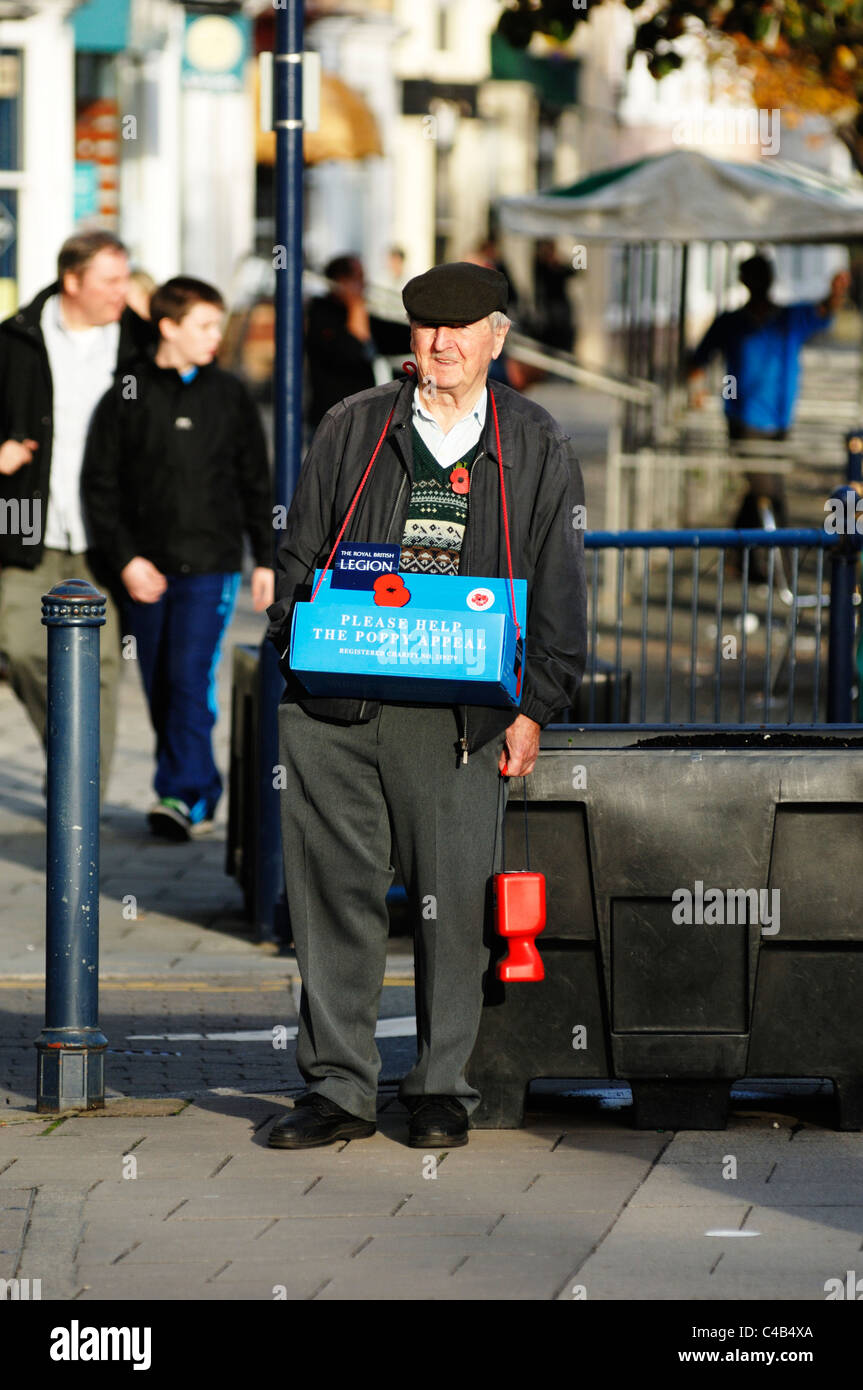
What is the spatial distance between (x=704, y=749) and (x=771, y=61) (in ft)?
58.3

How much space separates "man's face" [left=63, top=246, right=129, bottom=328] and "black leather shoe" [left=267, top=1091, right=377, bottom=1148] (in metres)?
3.90

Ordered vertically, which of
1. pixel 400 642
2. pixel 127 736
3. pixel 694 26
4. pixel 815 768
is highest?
pixel 694 26

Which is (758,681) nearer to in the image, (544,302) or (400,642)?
(400,642)

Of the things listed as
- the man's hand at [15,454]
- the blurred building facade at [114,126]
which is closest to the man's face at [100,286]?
the man's hand at [15,454]

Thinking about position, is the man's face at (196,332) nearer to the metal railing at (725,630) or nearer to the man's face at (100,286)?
the man's face at (100,286)

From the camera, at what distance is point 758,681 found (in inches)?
439

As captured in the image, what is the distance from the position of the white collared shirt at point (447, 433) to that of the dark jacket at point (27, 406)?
356 cm

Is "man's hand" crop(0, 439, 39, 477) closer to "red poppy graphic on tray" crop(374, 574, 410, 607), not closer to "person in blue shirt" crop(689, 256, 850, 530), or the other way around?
"red poppy graphic on tray" crop(374, 574, 410, 607)

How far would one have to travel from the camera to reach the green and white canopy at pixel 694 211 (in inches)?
613

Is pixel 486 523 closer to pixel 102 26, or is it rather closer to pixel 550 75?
pixel 102 26

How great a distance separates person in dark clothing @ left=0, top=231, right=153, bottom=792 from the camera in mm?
8312

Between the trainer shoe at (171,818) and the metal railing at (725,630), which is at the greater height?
the metal railing at (725,630)

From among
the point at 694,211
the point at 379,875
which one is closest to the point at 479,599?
the point at 379,875

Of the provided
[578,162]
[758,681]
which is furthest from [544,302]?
[758,681]
